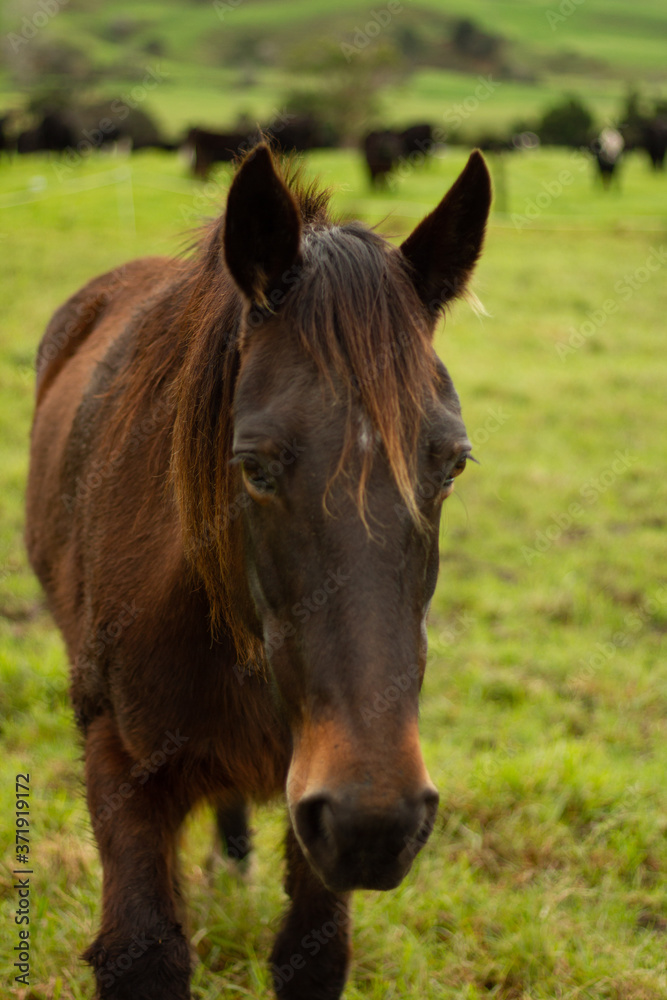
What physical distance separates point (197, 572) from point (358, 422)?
2.53 feet

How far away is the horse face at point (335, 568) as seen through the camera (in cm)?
145

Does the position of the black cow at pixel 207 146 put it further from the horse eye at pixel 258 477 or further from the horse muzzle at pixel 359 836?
the horse muzzle at pixel 359 836

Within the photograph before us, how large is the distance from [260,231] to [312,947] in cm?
199

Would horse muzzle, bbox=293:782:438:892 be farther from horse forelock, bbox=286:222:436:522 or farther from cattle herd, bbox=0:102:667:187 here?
cattle herd, bbox=0:102:667:187

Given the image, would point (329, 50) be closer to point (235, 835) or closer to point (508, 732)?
point (508, 732)

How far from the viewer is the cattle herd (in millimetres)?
25641

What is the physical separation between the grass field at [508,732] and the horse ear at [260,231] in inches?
20.6

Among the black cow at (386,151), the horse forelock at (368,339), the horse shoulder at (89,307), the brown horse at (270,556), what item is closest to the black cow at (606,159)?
the black cow at (386,151)

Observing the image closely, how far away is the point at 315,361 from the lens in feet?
5.54

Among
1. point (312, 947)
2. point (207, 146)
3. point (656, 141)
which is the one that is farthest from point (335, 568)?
point (656, 141)

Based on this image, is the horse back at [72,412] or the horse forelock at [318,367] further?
the horse back at [72,412]

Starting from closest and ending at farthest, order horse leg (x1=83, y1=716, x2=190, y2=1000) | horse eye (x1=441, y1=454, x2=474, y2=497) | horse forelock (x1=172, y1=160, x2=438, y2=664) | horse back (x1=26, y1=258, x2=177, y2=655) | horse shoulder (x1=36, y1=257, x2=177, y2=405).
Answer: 1. horse forelock (x1=172, y1=160, x2=438, y2=664)
2. horse eye (x1=441, y1=454, x2=474, y2=497)
3. horse leg (x1=83, y1=716, x2=190, y2=1000)
4. horse back (x1=26, y1=258, x2=177, y2=655)
5. horse shoulder (x1=36, y1=257, x2=177, y2=405)

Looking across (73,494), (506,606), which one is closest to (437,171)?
(506,606)

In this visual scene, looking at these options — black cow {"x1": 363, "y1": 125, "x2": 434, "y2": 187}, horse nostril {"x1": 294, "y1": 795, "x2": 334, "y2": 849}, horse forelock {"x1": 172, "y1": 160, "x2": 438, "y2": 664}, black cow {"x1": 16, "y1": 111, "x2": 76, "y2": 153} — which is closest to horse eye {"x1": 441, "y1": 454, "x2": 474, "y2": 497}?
horse forelock {"x1": 172, "y1": 160, "x2": 438, "y2": 664}
